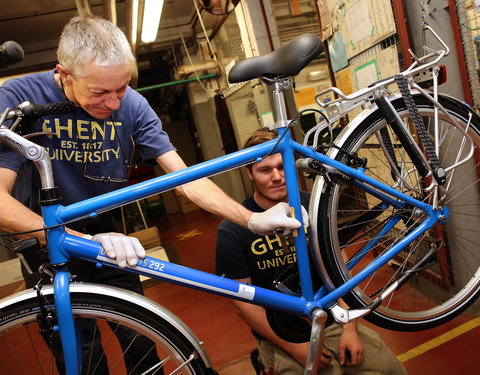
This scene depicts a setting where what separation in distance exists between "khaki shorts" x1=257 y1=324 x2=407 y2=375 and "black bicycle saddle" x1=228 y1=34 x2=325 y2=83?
99 centimetres

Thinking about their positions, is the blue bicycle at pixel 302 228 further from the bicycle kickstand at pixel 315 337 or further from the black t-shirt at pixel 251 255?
the black t-shirt at pixel 251 255

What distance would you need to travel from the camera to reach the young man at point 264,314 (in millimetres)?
1356

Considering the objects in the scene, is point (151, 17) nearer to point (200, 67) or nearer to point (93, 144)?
point (200, 67)

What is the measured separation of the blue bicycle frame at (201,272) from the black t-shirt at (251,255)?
246 mm

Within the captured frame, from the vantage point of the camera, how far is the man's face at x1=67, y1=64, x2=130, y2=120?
1.02 meters

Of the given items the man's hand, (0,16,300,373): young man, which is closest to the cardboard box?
(0,16,300,373): young man

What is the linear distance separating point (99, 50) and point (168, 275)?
0.63 m

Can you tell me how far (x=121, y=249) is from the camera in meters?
0.92

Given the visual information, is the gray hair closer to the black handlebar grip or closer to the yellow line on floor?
the black handlebar grip

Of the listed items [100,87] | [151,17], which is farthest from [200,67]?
[100,87]

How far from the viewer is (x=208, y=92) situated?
695 cm

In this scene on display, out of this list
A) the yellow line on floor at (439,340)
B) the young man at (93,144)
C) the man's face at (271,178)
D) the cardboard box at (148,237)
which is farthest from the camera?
the cardboard box at (148,237)

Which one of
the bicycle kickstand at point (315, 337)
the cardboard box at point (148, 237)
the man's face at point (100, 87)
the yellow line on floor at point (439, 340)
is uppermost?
the man's face at point (100, 87)

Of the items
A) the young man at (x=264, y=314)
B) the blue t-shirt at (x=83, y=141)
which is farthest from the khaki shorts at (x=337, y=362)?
the blue t-shirt at (x=83, y=141)
